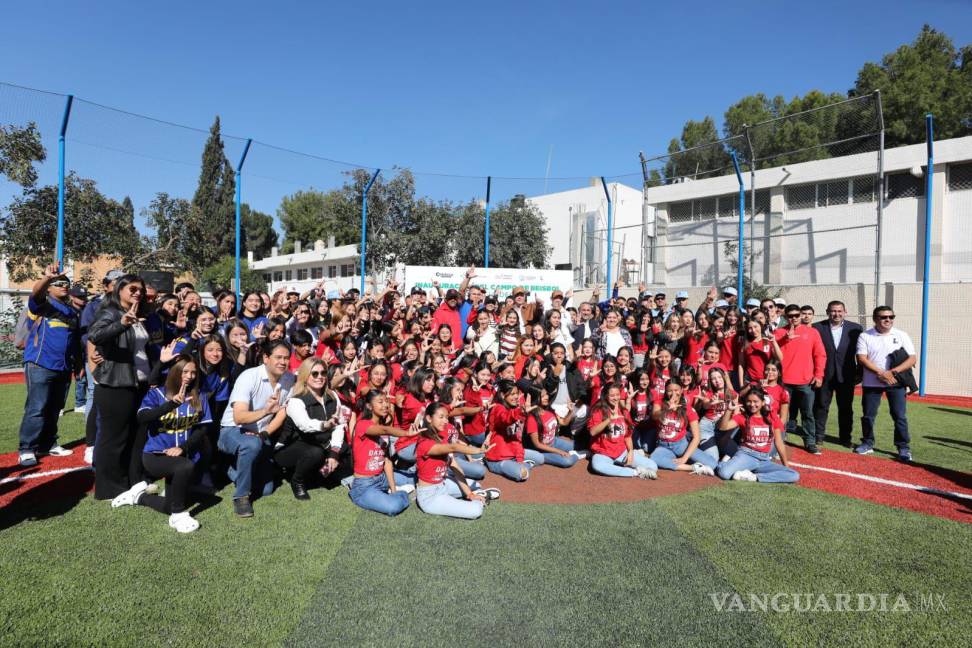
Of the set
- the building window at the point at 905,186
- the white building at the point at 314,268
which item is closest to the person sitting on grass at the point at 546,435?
the building window at the point at 905,186

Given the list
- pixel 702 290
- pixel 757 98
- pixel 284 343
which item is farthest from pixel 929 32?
pixel 284 343

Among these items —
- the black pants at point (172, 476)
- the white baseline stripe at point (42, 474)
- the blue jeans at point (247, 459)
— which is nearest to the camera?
the black pants at point (172, 476)

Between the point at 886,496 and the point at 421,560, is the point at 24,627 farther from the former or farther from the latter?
the point at 886,496

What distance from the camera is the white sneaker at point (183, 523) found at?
4.11 meters

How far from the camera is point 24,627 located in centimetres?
287

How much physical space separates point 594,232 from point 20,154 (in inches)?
554

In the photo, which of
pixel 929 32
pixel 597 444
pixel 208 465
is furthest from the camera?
pixel 929 32

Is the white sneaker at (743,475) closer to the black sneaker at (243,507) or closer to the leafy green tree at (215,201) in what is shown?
the black sneaker at (243,507)

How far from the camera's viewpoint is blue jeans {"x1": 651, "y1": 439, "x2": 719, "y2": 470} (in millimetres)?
6082

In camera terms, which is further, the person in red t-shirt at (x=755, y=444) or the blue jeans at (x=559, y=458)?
the blue jeans at (x=559, y=458)

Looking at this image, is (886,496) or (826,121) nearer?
(886,496)

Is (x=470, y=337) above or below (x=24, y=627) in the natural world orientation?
above

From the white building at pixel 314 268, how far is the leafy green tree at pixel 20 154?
18.6 meters

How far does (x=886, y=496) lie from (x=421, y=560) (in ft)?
14.3
